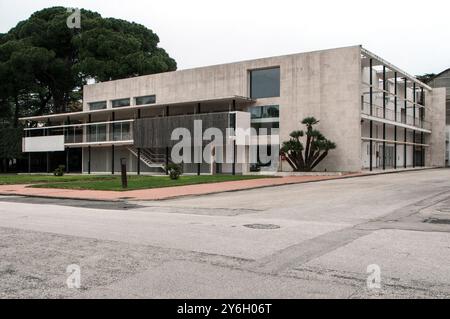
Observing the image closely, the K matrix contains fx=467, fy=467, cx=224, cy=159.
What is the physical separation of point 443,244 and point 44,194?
60.1 ft

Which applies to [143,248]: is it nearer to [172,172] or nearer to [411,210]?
[411,210]

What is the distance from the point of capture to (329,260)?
22.2 feet

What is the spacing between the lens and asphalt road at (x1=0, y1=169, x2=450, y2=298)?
211 inches

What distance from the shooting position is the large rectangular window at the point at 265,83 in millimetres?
40312

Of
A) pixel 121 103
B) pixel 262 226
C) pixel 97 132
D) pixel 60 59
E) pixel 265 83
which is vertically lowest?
pixel 262 226

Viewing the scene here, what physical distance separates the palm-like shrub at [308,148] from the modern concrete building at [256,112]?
229cm

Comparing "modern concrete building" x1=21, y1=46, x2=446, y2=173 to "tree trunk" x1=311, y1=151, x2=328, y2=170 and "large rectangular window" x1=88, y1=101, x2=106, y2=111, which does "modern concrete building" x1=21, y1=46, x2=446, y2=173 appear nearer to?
"large rectangular window" x1=88, y1=101, x2=106, y2=111

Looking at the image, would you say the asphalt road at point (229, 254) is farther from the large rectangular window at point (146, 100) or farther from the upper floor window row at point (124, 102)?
the upper floor window row at point (124, 102)

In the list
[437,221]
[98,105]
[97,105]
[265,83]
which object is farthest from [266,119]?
[437,221]

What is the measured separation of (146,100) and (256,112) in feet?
44.8

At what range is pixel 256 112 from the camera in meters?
40.8

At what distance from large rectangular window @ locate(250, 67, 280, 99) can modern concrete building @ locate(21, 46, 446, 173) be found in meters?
0.09

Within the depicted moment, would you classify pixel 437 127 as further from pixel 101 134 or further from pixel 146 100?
pixel 101 134
